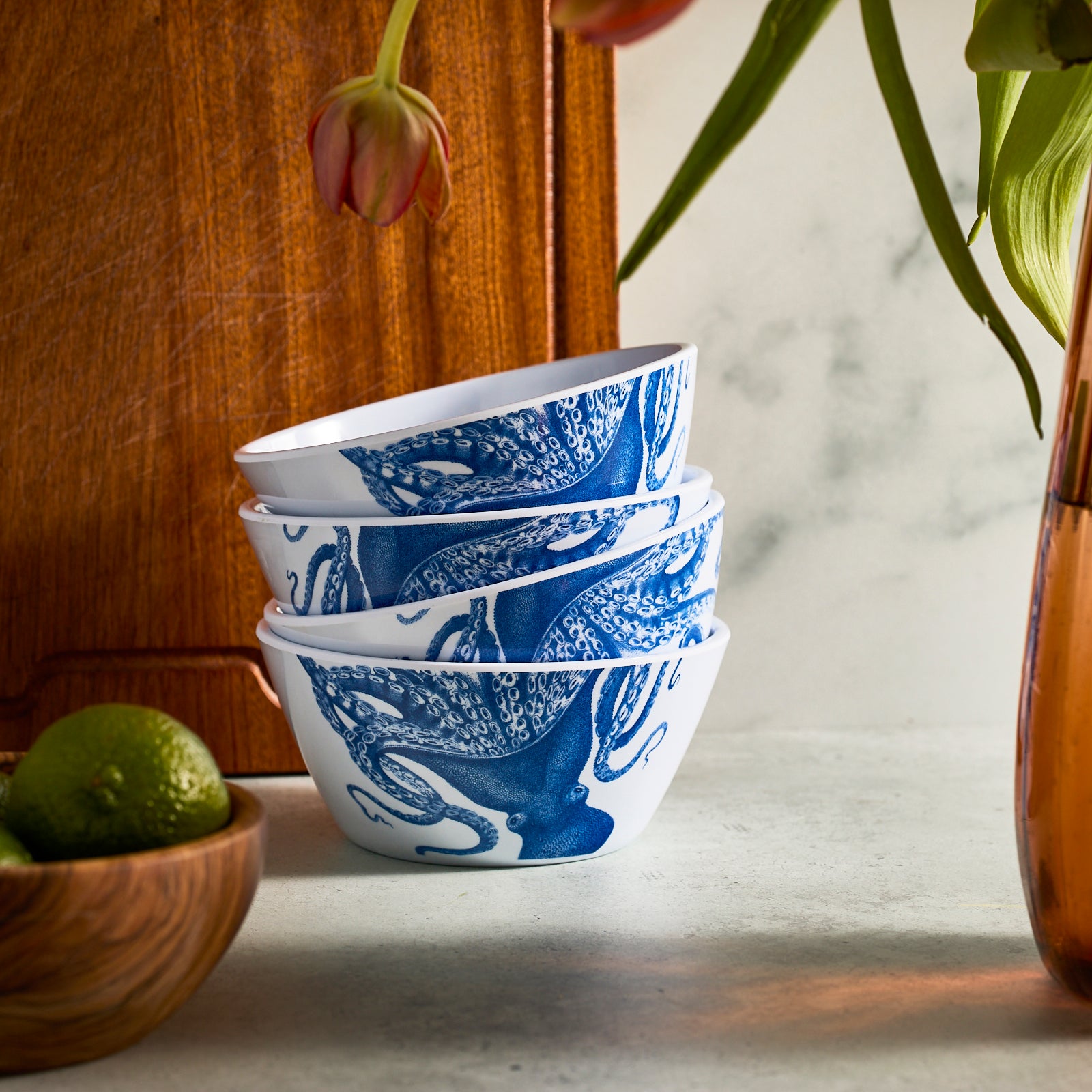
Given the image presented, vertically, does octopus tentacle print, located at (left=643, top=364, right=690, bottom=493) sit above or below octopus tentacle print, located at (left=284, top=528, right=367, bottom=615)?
above

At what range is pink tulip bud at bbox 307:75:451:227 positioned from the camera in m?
0.49

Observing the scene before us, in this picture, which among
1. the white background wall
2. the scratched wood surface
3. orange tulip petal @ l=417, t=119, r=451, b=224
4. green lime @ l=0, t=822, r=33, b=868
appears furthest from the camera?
the white background wall

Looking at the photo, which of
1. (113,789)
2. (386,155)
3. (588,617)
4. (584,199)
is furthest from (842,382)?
(113,789)

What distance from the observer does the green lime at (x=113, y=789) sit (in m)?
0.41

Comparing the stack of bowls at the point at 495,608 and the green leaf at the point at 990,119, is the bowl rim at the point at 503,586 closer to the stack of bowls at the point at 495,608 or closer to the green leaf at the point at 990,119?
the stack of bowls at the point at 495,608

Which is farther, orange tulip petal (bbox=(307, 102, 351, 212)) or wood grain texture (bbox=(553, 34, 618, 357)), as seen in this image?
wood grain texture (bbox=(553, 34, 618, 357))

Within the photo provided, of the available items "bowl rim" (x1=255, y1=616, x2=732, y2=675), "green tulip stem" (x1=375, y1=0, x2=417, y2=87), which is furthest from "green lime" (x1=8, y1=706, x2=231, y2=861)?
"green tulip stem" (x1=375, y1=0, x2=417, y2=87)

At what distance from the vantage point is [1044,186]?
1.59ft

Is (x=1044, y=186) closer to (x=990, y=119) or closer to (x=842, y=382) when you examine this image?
(x=990, y=119)

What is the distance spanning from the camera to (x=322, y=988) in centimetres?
51

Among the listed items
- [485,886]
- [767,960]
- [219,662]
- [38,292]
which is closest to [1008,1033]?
[767,960]

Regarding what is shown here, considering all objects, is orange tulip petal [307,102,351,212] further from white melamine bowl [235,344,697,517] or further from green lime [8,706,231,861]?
green lime [8,706,231,861]

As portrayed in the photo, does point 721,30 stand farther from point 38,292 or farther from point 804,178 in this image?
point 38,292

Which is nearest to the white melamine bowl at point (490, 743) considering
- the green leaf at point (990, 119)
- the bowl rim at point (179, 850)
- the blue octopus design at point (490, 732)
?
the blue octopus design at point (490, 732)
